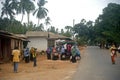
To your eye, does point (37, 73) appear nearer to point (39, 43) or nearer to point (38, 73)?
point (38, 73)

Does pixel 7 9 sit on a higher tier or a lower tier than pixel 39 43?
higher

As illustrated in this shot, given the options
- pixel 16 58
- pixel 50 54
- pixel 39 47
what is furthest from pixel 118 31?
pixel 16 58

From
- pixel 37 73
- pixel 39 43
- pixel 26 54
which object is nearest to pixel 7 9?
pixel 39 43

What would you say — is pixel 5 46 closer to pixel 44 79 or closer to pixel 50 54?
pixel 50 54

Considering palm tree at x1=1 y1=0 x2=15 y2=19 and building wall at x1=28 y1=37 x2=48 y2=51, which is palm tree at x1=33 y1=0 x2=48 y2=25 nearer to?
palm tree at x1=1 y1=0 x2=15 y2=19

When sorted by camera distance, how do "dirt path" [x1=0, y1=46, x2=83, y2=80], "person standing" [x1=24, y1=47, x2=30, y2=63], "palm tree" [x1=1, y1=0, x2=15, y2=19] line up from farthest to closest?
"palm tree" [x1=1, y1=0, x2=15, y2=19] < "person standing" [x1=24, y1=47, x2=30, y2=63] < "dirt path" [x1=0, y1=46, x2=83, y2=80]

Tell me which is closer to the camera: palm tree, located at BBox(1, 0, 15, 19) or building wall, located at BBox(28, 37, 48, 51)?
building wall, located at BBox(28, 37, 48, 51)

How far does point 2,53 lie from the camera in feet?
79.8

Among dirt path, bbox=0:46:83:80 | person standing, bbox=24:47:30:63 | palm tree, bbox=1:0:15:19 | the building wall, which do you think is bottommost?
dirt path, bbox=0:46:83:80

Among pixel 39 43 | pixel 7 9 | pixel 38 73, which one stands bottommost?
pixel 38 73

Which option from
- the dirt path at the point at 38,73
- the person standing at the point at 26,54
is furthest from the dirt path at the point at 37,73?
the person standing at the point at 26,54

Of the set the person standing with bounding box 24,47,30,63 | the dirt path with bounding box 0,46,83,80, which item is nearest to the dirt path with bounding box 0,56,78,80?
the dirt path with bounding box 0,46,83,80

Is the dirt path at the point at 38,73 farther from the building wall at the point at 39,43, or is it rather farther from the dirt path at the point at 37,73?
the building wall at the point at 39,43

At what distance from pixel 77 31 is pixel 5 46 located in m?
72.6
